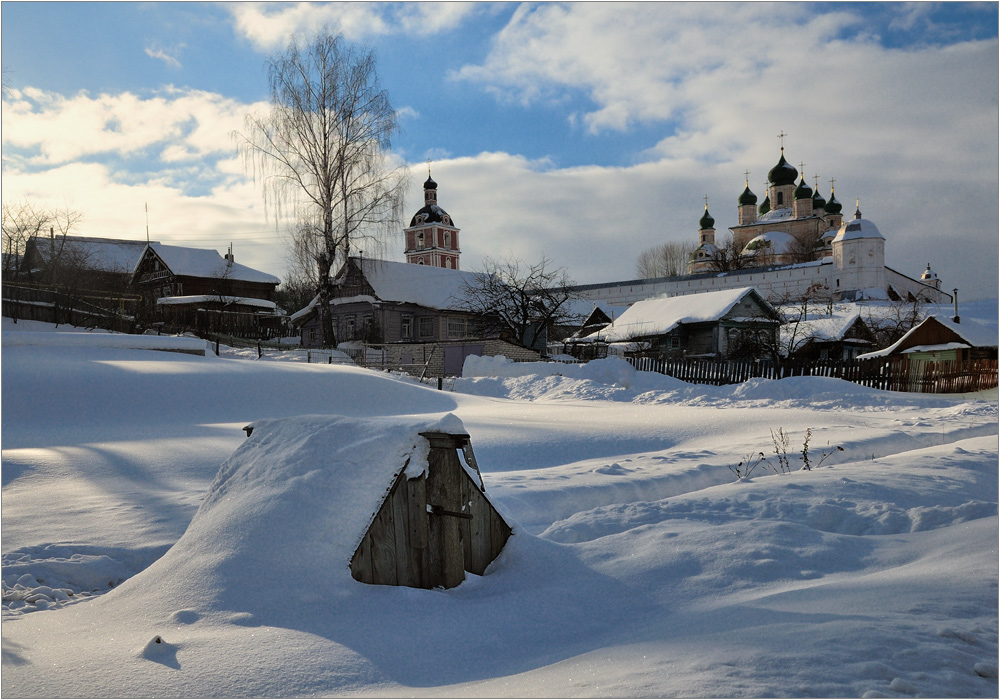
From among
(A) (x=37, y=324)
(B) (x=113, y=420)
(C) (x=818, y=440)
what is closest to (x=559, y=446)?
(C) (x=818, y=440)

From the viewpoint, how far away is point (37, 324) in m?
24.2

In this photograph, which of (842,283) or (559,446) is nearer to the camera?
(559,446)

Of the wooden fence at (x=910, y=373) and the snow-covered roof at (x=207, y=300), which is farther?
the snow-covered roof at (x=207, y=300)

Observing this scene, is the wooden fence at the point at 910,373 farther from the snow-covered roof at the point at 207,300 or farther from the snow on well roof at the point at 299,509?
the snow-covered roof at the point at 207,300

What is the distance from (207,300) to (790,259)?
200ft

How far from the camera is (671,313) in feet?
114

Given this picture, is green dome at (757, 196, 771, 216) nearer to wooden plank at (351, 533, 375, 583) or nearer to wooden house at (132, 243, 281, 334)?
wooden house at (132, 243, 281, 334)

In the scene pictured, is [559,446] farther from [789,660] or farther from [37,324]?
[37,324]

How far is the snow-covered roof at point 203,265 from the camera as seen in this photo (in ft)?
135

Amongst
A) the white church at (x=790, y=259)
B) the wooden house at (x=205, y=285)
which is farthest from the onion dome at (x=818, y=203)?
the wooden house at (x=205, y=285)

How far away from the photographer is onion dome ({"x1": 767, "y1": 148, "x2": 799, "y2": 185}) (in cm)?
8275

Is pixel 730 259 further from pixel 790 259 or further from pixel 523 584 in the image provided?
pixel 523 584

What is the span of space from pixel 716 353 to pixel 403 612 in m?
32.0

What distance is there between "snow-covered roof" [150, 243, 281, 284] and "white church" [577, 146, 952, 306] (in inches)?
Result: 1460
